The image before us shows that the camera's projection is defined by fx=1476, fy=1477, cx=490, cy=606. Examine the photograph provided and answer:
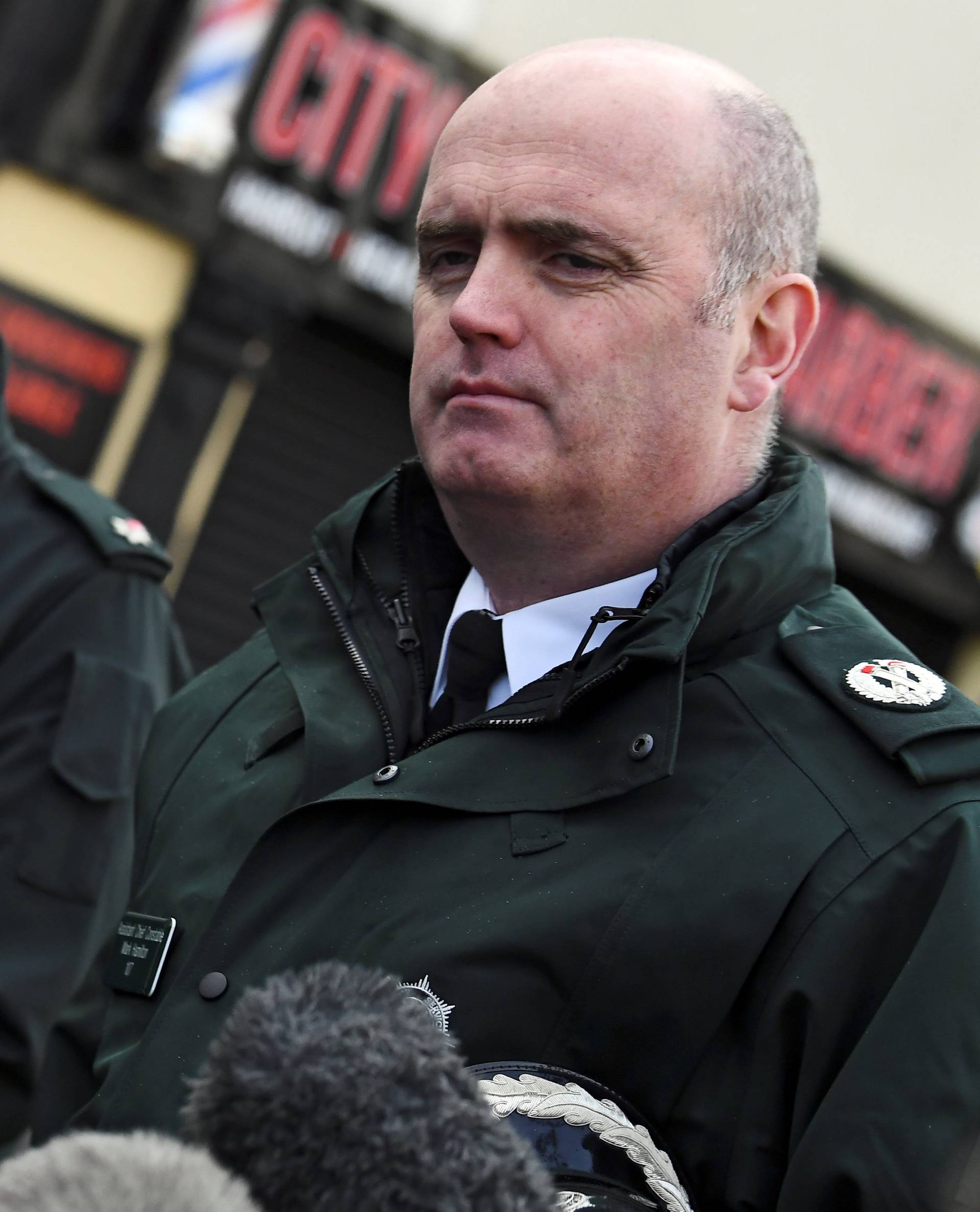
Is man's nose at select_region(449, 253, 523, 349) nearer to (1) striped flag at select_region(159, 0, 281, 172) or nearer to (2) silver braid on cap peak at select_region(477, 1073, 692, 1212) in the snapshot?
(2) silver braid on cap peak at select_region(477, 1073, 692, 1212)

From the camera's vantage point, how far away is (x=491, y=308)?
6.28 ft

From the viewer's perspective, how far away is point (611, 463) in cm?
190

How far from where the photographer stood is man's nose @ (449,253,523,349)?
6.25ft

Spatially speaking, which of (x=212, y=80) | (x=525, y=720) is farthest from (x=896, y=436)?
(x=525, y=720)

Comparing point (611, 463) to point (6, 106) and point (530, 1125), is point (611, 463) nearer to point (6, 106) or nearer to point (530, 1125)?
point (530, 1125)

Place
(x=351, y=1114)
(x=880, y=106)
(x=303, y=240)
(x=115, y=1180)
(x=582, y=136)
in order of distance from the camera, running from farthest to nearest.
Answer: (x=880, y=106)
(x=303, y=240)
(x=582, y=136)
(x=351, y=1114)
(x=115, y=1180)

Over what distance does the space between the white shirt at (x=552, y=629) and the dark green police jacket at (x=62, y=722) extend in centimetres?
118

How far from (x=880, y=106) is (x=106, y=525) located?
6703 mm

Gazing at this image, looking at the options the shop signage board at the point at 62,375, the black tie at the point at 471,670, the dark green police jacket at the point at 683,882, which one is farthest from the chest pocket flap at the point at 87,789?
the shop signage board at the point at 62,375

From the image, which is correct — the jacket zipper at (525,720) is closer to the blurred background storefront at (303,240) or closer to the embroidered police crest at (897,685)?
the embroidered police crest at (897,685)

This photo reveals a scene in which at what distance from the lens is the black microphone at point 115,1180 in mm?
924

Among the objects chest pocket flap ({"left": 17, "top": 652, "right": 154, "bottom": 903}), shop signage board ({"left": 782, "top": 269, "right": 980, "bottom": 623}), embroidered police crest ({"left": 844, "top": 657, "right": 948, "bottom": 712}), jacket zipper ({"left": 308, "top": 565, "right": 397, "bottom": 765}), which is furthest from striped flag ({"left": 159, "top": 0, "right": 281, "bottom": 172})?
embroidered police crest ({"left": 844, "top": 657, "right": 948, "bottom": 712})

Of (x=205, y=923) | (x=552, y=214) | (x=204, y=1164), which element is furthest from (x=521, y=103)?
(x=204, y=1164)

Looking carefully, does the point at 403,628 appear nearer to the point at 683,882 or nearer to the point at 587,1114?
the point at 683,882
